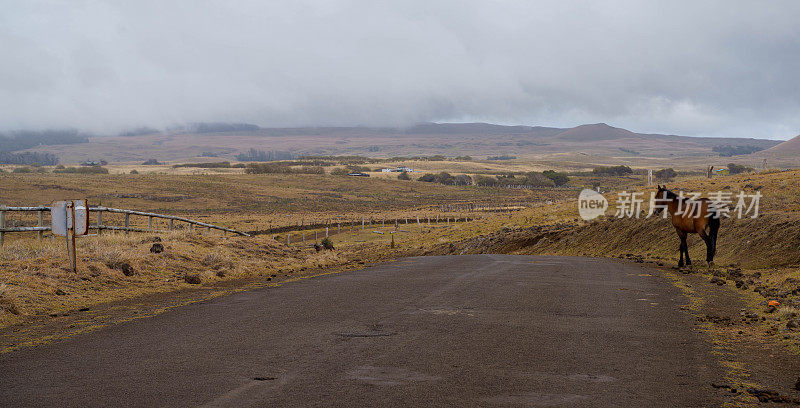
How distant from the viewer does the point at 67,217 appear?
12688 mm

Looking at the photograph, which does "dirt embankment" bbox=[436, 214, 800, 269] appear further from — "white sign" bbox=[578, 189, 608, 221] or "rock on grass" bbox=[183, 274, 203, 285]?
"rock on grass" bbox=[183, 274, 203, 285]

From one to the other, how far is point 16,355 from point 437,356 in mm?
4726

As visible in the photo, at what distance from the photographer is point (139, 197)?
3447 inches

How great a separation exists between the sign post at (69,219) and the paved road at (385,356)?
324cm

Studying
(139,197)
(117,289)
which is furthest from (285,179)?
(117,289)

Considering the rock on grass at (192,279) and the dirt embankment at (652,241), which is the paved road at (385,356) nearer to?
the rock on grass at (192,279)

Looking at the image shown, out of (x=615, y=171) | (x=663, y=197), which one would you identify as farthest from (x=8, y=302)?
(x=615, y=171)

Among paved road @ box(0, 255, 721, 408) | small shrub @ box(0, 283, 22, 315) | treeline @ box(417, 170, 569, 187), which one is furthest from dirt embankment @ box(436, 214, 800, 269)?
treeline @ box(417, 170, 569, 187)

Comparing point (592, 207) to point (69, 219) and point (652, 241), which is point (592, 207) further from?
point (69, 219)

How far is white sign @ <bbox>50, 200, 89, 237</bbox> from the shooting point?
41.2 ft

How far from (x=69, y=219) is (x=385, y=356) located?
817 cm

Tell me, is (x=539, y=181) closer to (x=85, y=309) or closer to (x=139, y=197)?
(x=139, y=197)

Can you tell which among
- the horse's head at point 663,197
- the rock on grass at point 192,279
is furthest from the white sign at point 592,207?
the rock on grass at point 192,279

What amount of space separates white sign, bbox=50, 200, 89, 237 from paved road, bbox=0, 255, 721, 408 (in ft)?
10.7
